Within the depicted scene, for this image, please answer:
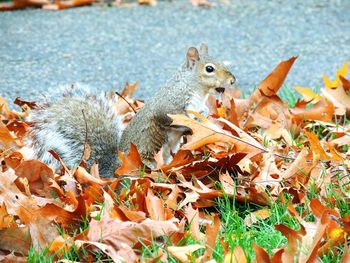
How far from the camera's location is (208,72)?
3330 mm

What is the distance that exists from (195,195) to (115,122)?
73cm

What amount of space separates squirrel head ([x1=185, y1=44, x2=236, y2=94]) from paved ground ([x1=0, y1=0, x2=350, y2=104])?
3.32 feet

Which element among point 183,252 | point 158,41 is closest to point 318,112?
point 183,252

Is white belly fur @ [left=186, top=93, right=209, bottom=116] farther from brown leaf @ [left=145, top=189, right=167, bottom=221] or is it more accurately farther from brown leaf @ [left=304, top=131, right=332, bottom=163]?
brown leaf @ [left=145, top=189, right=167, bottom=221]

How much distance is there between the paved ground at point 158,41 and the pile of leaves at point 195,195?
122 cm

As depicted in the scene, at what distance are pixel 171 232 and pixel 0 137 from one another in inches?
46.0

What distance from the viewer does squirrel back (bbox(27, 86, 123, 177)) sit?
313 cm

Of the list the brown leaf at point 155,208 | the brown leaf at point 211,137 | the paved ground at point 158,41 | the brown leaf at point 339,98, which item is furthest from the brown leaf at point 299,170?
the paved ground at point 158,41

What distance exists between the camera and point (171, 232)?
7.77 feet

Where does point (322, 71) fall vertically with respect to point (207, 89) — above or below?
below

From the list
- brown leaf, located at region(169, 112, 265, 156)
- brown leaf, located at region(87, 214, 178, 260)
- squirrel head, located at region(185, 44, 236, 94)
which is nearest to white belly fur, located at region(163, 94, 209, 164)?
squirrel head, located at region(185, 44, 236, 94)

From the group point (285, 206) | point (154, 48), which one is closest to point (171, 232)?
point (285, 206)

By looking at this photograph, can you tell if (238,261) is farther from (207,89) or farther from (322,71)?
(322,71)

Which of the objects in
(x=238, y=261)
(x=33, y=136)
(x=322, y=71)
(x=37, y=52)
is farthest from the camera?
(x=37, y=52)
